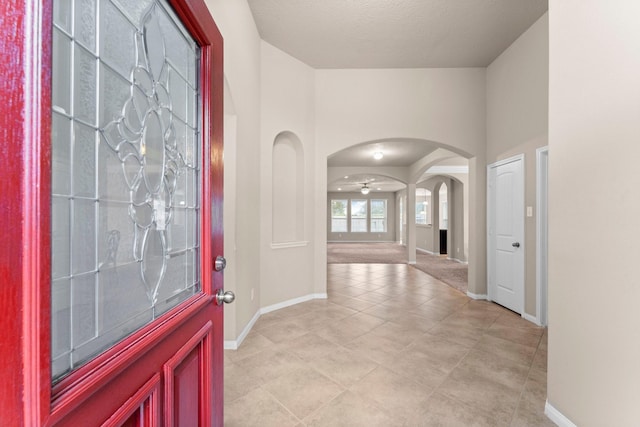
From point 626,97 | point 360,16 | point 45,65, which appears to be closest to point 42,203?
point 45,65

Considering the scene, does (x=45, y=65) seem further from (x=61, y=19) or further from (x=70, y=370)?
(x=70, y=370)

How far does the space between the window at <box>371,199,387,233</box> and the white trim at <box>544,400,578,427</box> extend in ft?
40.7

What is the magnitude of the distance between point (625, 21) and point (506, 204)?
2624 millimetres

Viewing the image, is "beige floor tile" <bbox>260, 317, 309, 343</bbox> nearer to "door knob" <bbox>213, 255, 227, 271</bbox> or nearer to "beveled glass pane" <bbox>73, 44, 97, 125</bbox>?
"door knob" <bbox>213, 255, 227, 271</bbox>

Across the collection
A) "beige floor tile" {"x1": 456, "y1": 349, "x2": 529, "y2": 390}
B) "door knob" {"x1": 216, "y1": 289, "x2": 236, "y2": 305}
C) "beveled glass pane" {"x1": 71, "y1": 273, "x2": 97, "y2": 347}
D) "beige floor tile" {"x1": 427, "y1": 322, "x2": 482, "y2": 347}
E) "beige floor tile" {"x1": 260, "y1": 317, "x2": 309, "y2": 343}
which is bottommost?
"beige floor tile" {"x1": 427, "y1": 322, "x2": 482, "y2": 347}

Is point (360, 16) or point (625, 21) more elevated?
point (360, 16)

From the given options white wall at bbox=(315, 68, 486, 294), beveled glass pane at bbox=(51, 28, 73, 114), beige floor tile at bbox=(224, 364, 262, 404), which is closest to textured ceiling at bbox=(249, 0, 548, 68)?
white wall at bbox=(315, 68, 486, 294)

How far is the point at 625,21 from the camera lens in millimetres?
1196

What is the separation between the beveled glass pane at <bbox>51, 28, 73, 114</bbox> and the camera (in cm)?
51

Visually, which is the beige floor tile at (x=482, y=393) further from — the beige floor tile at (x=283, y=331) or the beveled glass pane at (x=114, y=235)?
the beveled glass pane at (x=114, y=235)

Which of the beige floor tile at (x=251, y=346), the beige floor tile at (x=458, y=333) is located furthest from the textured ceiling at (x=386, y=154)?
the beige floor tile at (x=251, y=346)

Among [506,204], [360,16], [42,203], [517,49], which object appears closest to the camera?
[42,203]

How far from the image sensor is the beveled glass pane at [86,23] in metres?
0.58

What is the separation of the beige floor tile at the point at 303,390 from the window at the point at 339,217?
1199 centimetres
